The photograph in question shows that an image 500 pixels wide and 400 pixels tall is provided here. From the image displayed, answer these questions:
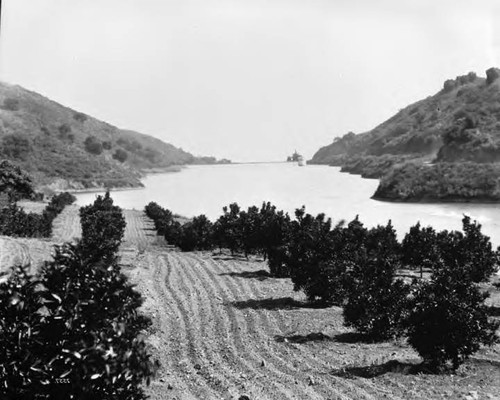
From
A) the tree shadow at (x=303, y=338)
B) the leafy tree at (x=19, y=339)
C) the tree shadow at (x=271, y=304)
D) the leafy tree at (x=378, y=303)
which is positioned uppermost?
the leafy tree at (x=19, y=339)

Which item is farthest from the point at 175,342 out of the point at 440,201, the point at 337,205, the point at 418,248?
the point at 440,201

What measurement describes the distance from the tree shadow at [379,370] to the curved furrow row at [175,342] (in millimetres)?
4598

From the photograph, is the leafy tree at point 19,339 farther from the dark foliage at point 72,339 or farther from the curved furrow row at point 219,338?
the curved furrow row at point 219,338

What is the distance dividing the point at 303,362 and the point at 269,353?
1430 millimetres

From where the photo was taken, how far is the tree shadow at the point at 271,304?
89.0ft

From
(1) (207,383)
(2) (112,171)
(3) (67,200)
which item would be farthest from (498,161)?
(1) (207,383)

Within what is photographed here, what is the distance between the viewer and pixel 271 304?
28.1 m

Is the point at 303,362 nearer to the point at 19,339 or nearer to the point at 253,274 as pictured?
the point at 19,339

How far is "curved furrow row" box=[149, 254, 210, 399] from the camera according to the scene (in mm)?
15336

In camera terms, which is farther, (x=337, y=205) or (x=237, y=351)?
(x=337, y=205)

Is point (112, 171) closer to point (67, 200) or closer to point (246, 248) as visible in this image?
point (67, 200)

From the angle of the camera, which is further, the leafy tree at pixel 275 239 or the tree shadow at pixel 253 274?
the tree shadow at pixel 253 274

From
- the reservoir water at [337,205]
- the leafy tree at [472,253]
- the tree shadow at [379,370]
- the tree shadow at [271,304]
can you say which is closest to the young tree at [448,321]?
the tree shadow at [379,370]

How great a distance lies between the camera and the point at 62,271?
30.0ft
